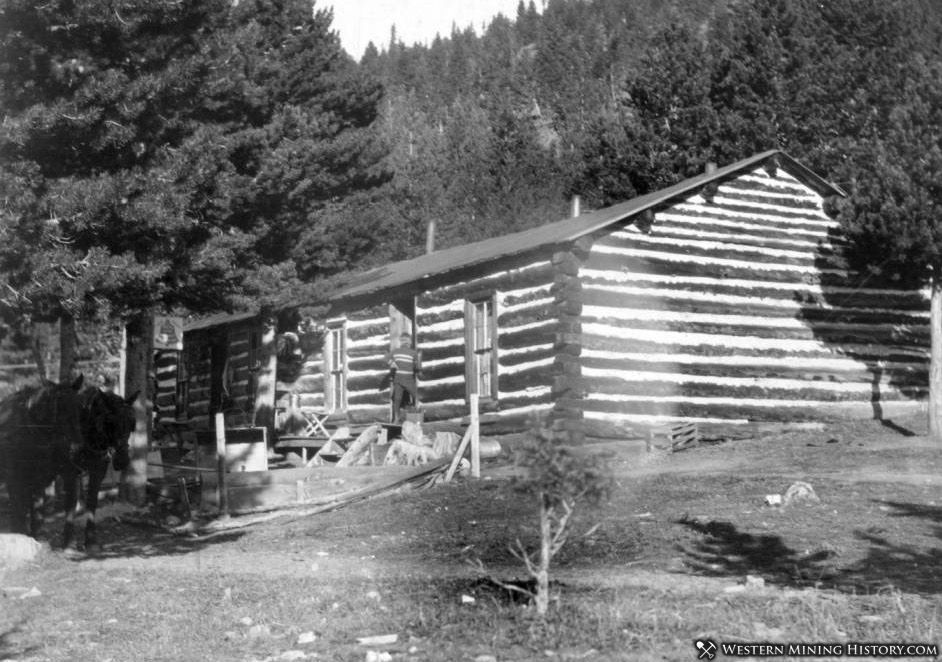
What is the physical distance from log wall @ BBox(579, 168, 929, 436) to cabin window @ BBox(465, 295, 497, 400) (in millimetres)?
2403

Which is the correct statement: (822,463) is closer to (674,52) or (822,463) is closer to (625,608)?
(625,608)

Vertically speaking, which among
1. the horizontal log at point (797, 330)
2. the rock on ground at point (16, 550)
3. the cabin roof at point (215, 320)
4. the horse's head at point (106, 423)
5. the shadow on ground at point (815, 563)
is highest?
the cabin roof at point (215, 320)

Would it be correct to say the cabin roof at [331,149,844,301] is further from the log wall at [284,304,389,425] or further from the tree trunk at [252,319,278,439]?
the tree trunk at [252,319,278,439]

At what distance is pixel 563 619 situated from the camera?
9.27 m

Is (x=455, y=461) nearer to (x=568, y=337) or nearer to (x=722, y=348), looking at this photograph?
(x=568, y=337)

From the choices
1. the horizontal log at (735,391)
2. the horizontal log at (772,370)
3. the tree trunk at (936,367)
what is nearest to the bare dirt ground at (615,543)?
the tree trunk at (936,367)

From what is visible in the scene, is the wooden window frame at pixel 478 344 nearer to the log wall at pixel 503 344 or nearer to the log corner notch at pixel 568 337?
the log wall at pixel 503 344

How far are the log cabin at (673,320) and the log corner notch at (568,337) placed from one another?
0.02m

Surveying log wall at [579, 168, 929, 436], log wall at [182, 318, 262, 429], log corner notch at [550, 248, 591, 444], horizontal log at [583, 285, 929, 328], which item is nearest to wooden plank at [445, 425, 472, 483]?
log corner notch at [550, 248, 591, 444]

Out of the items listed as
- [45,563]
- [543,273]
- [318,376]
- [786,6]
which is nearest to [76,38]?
[45,563]

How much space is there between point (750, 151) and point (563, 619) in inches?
1545

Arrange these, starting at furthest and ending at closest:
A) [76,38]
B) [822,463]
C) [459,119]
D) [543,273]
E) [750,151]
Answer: [459,119] → [750,151] → [543,273] → [822,463] → [76,38]

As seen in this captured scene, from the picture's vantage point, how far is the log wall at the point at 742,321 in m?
23.3

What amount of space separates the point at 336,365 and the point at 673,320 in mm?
9067
